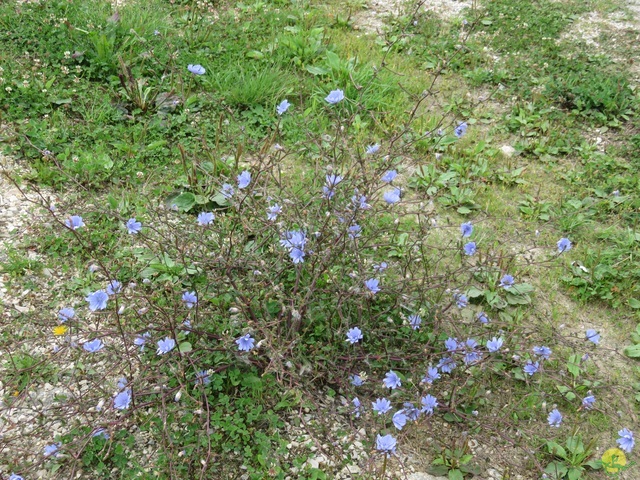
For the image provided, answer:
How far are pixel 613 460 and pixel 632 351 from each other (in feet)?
2.29

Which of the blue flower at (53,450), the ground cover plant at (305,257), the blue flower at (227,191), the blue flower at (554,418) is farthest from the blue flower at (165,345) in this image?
the blue flower at (554,418)

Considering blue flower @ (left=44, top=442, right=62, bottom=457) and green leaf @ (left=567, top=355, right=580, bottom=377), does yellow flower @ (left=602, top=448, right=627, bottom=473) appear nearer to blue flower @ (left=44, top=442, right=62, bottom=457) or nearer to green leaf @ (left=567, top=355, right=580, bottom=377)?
green leaf @ (left=567, top=355, right=580, bottom=377)

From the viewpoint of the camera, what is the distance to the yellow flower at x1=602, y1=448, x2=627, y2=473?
2.56 metres

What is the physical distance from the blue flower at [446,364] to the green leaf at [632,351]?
1.03 metres

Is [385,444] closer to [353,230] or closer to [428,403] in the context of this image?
[428,403]

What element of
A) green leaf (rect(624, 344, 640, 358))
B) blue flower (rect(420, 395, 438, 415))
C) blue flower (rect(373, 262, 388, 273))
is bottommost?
green leaf (rect(624, 344, 640, 358))

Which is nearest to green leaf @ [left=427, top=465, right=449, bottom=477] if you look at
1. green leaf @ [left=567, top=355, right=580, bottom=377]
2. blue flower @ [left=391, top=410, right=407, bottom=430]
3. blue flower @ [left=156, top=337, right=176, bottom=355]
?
blue flower @ [left=391, top=410, right=407, bottom=430]

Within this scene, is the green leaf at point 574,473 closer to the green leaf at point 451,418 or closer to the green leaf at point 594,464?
the green leaf at point 594,464

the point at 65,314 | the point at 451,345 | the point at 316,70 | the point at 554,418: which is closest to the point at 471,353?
the point at 451,345

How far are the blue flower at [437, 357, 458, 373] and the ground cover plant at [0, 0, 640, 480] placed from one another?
4 centimetres

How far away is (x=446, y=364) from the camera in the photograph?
8.70 feet

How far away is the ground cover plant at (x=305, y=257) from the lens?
251cm

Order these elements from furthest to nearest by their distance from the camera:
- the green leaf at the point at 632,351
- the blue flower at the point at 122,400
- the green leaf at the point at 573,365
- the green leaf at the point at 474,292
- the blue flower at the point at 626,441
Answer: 1. the green leaf at the point at 474,292
2. the green leaf at the point at 632,351
3. the green leaf at the point at 573,365
4. the blue flower at the point at 626,441
5. the blue flower at the point at 122,400

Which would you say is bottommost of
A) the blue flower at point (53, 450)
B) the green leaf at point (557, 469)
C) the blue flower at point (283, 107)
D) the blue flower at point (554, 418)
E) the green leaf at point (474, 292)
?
the green leaf at point (557, 469)
